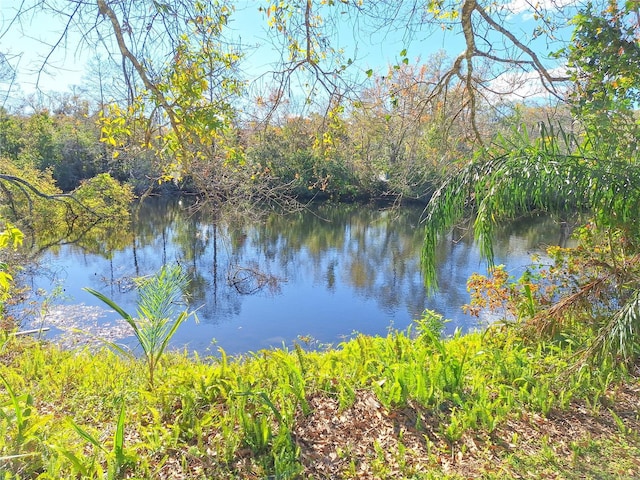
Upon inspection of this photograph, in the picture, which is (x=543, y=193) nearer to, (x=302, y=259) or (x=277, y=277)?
(x=277, y=277)

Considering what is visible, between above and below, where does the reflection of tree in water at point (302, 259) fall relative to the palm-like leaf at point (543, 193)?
below

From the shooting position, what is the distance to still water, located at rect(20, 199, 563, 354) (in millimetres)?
8492

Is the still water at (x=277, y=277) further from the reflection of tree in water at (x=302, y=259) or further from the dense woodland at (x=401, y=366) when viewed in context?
the dense woodland at (x=401, y=366)

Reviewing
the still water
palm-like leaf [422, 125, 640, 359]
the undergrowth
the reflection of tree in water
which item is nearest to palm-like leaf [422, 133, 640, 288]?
palm-like leaf [422, 125, 640, 359]

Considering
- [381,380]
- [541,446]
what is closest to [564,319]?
[541,446]

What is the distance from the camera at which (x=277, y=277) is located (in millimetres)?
11945

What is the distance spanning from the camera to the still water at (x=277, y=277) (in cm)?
849

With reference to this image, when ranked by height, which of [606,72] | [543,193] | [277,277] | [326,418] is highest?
[606,72]

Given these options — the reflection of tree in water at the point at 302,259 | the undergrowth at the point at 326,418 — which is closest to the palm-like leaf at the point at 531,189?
the undergrowth at the point at 326,418

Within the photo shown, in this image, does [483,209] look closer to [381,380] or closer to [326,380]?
[381,380]

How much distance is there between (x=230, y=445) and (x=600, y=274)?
4.12m

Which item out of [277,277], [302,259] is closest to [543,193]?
[277,277]

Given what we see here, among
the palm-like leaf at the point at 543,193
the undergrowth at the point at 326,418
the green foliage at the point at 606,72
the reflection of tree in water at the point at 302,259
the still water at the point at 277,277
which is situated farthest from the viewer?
the reflection of tree in water at the point at 302,259

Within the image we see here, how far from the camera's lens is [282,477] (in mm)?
2320
